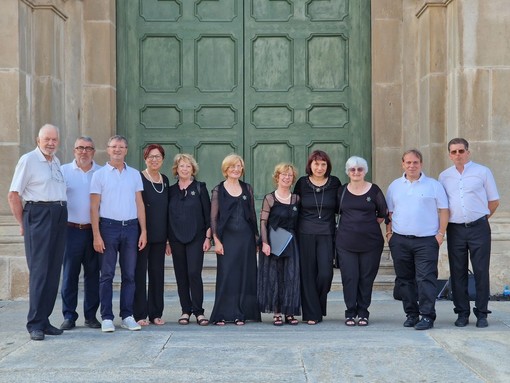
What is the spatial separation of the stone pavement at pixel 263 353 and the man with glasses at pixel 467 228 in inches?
10.7

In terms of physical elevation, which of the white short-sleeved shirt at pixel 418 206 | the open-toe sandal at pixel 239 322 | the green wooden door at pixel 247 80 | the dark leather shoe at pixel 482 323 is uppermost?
the green wooden door at pixel 247 80

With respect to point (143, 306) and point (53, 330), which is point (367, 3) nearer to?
point (143, 306)

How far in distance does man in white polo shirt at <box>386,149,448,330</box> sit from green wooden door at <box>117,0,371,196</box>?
149 inches

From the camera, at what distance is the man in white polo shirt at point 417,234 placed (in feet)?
30.0

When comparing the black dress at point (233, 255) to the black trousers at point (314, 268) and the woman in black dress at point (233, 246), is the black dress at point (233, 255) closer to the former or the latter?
the woman in black dress at point (233, 246)

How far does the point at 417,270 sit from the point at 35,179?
365 centimetres

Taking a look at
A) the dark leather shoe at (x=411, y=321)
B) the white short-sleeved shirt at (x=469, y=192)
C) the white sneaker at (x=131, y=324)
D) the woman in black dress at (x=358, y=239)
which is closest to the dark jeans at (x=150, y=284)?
the white sneaker at (x=131, y=324)

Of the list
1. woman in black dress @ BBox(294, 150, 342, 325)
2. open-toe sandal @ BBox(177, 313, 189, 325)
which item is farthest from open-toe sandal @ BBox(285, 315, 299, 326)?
open-toe sandal @ BBox(177, 313, 189, 325)

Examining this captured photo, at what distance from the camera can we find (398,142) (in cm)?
1278

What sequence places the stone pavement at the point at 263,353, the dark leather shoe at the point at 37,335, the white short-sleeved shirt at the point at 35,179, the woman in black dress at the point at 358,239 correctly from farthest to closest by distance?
the woman in black dress at the point at 358,239, the white short-sleeved shirt at the point at 35,179, the dark leather shoe at the point at 37,335, the stone pavement at the point at 263,353

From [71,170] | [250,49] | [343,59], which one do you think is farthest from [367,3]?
[71,170]

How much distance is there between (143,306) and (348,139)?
4.75 meters

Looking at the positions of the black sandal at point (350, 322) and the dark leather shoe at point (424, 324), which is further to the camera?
the black sandal at point (350, 322)

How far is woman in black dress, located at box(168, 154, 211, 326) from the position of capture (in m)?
9.41
